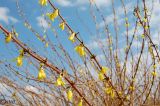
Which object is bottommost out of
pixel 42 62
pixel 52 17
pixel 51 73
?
pixel 42 62

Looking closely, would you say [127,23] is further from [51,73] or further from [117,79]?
[51,73]

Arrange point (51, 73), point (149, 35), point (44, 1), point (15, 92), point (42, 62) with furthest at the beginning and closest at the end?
1. point (15, 92)
2. point (51, 73)
3. point (149, 35)
4. point (44, 1)
5. point (42, 62)

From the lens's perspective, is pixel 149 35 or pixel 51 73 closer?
pixel 149 35

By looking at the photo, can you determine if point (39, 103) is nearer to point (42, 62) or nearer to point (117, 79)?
point (117, 79)

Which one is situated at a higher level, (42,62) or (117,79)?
(117,79)

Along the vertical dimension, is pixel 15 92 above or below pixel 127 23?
below

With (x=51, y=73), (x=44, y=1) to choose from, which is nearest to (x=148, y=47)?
(x=51, y=73)

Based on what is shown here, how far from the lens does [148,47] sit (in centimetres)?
353

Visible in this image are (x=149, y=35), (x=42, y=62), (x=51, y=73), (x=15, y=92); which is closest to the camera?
(x=42, y=62)

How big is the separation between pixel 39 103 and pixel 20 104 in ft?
0.95

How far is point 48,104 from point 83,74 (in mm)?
1283

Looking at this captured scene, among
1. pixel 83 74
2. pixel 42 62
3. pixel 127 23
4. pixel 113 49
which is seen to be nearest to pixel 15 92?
pixel 83 74

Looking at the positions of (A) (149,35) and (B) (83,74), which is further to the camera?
(B) (83,74)

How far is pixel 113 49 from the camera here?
367cm
